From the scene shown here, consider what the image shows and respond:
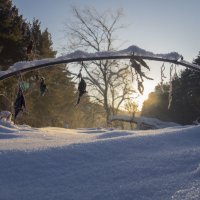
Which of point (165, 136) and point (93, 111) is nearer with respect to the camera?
point (165, 136)

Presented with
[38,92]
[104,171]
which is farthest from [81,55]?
[38,92]

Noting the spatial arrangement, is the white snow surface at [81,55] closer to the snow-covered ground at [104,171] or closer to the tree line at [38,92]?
the snow-covered ground at [104,171]

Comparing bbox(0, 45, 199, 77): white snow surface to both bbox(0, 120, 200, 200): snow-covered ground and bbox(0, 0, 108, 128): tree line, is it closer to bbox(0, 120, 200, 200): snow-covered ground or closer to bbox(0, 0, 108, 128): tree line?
bbox(0, 120, 200, 200): snow-covered ground

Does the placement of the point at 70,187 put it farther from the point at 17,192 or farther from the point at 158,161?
the point at 158,161

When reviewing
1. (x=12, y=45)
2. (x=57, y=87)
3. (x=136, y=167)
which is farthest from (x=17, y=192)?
(x=57, y=87)

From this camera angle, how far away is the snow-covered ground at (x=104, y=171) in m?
1.34

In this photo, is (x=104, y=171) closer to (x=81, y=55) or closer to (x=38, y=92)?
(x=81, y=55)

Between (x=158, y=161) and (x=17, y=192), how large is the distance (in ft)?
2.16

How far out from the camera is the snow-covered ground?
1.34 m

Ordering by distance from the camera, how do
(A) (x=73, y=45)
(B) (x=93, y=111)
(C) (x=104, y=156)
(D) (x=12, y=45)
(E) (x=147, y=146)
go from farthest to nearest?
(B) (x=93, y=111) < (A) (x=73, y=45) < (D) (x=12, y=45) < (E) (x=147, y=146) < (C) (x=104, y=156)

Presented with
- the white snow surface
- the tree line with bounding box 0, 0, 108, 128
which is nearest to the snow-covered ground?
the white snow surface

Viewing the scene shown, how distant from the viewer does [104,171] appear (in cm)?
157

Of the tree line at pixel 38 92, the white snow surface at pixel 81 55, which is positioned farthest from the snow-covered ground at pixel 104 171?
the tree line at pixel 38 92

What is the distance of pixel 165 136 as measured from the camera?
7.41 ft
